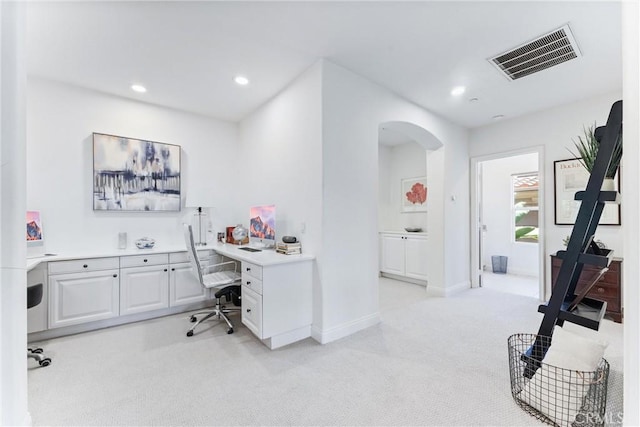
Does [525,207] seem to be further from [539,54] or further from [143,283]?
[143,283]

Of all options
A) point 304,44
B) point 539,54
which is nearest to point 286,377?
point 304,44

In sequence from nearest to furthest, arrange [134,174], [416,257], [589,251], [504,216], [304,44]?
[589,251] → [304,44] → [134,174] → [416,257] → [504,216]

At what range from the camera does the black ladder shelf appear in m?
1.56

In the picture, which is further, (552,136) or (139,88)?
(552,136)

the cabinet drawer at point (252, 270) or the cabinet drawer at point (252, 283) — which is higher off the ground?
the cabinet drawer at point (252, 270)

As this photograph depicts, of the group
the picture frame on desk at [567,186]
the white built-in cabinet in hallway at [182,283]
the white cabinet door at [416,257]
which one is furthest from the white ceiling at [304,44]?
the white cabinet door at [416,257]

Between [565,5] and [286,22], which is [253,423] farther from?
[565,5]

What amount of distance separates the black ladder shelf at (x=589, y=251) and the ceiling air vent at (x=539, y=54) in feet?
3.67

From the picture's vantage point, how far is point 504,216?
18.9 ft

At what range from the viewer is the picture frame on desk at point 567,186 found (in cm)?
349

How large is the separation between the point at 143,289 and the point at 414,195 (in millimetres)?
4521

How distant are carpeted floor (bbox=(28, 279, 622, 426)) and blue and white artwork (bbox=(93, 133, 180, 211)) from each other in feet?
4.74

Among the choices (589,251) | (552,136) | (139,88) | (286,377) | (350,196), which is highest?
(139,88)

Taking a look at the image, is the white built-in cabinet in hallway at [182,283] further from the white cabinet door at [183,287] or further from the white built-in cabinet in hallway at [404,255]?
the white built-in cabinet in hallway at [404,255]
